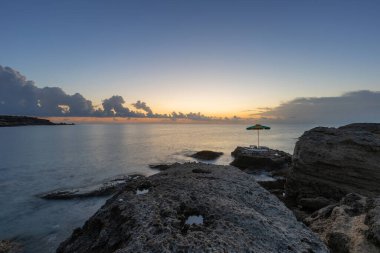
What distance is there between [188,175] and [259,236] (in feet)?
16.6

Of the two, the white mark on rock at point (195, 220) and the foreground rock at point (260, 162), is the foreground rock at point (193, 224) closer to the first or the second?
the white mark on rock at point (195, 220)

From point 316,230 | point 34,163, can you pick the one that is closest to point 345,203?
point 316,230

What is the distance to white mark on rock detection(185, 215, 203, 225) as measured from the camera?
6992 millimetres

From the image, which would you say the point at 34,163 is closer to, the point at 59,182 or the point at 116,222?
the point at 59,182

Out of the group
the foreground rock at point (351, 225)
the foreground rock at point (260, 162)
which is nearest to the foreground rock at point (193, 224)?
the foreground rock at point (351, 225)

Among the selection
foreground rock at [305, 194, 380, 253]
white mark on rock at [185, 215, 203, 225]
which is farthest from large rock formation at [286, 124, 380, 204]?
white mark on rock at [185, 215, 203, 225]

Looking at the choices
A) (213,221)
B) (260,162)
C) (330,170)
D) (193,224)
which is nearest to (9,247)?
(193,224)

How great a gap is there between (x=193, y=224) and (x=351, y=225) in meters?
5.55

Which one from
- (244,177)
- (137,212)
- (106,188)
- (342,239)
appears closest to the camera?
(137,212)

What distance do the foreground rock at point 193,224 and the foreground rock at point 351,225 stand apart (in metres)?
1.65

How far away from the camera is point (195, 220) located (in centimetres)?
717

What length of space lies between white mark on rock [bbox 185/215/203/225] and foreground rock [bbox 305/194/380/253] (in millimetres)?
4408

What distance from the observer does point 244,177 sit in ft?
39.1

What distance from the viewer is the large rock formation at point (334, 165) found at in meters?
17.8
